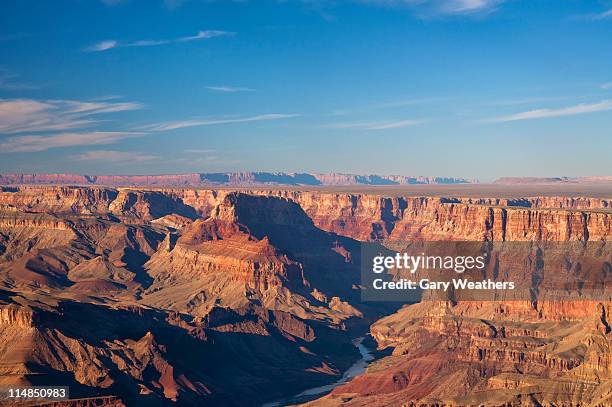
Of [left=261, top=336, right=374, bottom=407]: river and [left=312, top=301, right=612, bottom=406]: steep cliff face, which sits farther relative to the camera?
[left=261, top=336, right=374, bottom=407]: river

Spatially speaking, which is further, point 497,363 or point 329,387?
point 329,387

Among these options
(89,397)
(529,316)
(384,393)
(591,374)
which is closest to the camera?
(89,397)

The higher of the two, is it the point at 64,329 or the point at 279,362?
the point at 64,329

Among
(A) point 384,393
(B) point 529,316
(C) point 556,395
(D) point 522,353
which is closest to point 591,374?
(C) point 556,395

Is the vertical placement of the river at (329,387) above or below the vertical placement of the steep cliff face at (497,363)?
below

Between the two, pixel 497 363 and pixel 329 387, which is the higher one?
pixel 497 363

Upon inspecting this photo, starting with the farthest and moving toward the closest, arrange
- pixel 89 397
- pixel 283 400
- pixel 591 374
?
pixel 283 400 < pixel 591 374 < pixel 89 397

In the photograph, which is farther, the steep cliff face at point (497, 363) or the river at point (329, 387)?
the river at point (329, 387)

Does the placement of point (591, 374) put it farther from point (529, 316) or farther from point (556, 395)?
point (529, 316)

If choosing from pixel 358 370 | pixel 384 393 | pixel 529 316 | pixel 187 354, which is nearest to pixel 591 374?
pixel 384 393

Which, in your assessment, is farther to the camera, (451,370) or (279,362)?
(279,362)

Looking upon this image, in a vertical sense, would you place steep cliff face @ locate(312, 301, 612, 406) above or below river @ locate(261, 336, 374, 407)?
above
